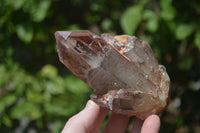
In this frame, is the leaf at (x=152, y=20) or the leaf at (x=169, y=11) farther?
the leaf at (x=152, y=20)

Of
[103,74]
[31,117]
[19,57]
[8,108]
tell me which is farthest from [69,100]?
[103,74]

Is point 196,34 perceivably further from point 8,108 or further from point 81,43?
point 8,108

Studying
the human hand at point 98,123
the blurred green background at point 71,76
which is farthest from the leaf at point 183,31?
the human hand at point 98,123

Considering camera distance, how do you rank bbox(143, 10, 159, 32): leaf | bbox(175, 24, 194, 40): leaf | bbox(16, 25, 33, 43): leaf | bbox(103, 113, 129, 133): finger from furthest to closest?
bbox(16, 25, 33, 43): leaf → bbox(143, 10, 159, 32): leaf → bbox(175, 24, 194, 40): leaf → bbox(103, 113, 129, 133): finger

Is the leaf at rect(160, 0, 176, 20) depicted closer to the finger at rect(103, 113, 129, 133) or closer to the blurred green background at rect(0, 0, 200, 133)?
the blurred green background at rect(0, 0, 200, 133)

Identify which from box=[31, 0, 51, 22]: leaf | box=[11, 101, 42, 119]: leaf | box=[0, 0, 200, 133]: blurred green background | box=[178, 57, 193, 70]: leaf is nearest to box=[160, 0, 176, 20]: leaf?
box=[0, 0, 200, 133]: blurred green background

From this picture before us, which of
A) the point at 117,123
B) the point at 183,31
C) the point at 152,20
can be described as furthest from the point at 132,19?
the point at 117,123

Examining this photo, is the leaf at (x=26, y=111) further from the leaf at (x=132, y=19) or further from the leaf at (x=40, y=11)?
the leaf at (x=132, y=19)
